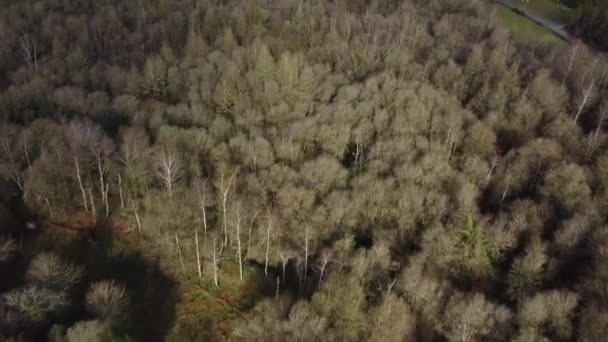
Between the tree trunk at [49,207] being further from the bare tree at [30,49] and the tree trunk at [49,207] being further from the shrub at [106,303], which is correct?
the bare tree at [30,49]

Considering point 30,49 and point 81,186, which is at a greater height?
point 30,49

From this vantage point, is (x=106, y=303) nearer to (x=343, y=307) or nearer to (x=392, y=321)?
(x=343, y=307)

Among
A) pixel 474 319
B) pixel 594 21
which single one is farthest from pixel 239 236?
pixel 594 21

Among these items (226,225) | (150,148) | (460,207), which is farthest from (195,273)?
(460,207)

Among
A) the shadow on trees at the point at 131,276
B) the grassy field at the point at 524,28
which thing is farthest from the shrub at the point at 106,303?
the grassy field at the point at 524,28

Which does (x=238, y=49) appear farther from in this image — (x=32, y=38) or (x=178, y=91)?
(x=32, y=38)

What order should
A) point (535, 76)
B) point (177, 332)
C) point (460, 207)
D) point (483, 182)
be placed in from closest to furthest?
point (177, 332) < point (460, 207) < point (483, 182) < point (535, 76)

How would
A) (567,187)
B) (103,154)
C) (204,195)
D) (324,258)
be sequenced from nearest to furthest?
1. (324,258)
2. (204,195)
3. (103,154)
4. (567,187)

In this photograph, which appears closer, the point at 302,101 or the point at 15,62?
the point at 302,101
